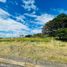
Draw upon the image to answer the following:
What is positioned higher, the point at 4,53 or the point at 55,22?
the point at 55,22

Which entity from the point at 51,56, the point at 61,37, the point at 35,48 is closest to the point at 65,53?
the point at 51,56

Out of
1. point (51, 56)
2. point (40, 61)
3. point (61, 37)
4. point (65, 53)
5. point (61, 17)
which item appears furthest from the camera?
point (61, 17)

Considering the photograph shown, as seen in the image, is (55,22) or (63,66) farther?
(55,22)

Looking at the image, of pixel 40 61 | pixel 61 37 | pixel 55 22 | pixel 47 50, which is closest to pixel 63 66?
pixel 40 61

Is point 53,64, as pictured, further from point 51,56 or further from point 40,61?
point 51,56

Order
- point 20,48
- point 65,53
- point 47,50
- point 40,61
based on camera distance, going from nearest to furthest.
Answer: point 40,61 → point 65,53 → point 47,50 → point 20,48

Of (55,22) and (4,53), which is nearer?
(4,53)

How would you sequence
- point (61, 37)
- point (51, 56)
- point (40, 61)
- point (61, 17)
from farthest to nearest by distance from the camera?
1. point (61, 17)
2. point (61, 37)
3. point (51, 56)
4. point (40, 61)

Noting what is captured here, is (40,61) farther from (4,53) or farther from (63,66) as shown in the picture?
(4,53)

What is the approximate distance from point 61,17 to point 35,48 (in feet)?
212

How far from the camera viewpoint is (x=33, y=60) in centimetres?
4172

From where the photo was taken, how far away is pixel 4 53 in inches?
2031

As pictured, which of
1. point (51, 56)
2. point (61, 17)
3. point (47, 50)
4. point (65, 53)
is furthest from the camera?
point (61, 17)

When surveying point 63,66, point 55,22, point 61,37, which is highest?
point 55,22
